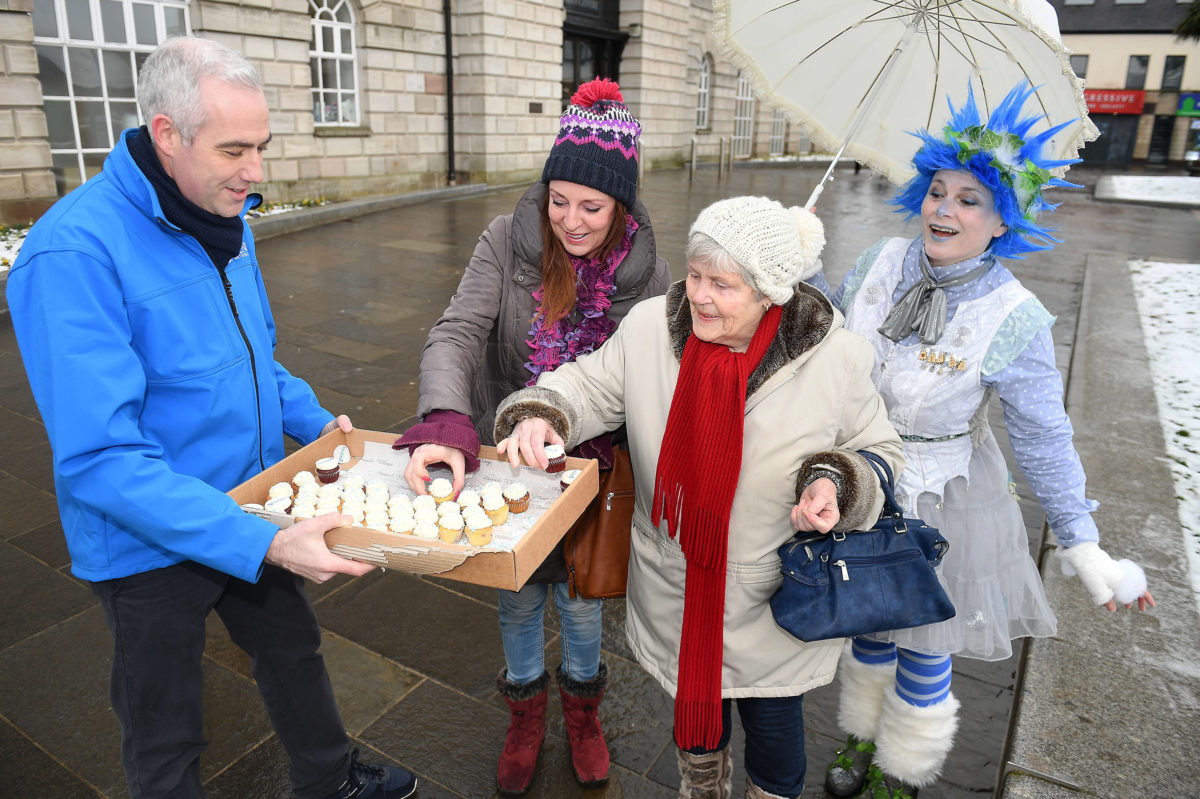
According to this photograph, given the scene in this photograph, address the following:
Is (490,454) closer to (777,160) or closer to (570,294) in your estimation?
(570,294)

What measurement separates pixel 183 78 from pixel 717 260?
4.08 ft

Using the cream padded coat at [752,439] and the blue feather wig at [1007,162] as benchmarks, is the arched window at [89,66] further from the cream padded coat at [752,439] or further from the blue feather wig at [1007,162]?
the blue feather wig at [1007,162]

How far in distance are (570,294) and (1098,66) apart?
5621 cm

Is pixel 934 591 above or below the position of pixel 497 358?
below

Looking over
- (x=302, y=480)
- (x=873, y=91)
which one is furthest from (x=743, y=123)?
(x=302, y=480)

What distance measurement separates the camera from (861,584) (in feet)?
6.38

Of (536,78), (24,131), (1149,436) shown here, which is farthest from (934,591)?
(536,78)

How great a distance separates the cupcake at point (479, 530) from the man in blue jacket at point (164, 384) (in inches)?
11.1

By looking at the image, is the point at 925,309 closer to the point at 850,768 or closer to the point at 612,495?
the point at 612,495

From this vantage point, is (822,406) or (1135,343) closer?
(822,406)

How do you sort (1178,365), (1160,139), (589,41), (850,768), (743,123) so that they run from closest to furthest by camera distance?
(850,768) < (1178,365) < (589,41) < (743,123) < (1160,139)

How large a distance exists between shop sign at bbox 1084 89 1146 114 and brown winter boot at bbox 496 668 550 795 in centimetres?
5360

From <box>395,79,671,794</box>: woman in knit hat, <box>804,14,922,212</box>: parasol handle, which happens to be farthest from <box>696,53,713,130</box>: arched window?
<box>395,79,671,794</box>: woman in knit hat

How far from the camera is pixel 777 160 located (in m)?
30.4
